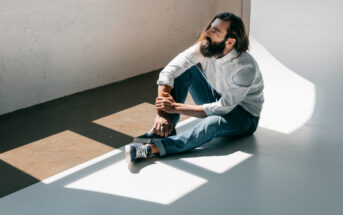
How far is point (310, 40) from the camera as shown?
6113mm

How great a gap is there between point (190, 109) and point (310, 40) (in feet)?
11.9

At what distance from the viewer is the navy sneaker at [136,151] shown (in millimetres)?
2980

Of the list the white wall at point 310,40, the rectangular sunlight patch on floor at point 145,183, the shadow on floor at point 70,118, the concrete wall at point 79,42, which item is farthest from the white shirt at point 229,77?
the concrete wall at point 79,42

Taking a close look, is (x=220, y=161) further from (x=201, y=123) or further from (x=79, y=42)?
(x=79, y=42)

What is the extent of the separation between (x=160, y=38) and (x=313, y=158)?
101 inches

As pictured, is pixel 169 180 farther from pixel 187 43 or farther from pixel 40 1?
pixel 187 43

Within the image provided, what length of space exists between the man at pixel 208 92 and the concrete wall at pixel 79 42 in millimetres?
1418

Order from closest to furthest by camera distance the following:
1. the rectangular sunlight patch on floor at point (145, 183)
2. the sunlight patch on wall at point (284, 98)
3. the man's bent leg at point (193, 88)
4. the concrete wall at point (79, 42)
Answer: the rectangular sunlight patch on floor at point (145, 183), the man's bent leg at point (193, 88), the sunlight patch on wall at point (284, 98), the concrete wall at point (79, 42)

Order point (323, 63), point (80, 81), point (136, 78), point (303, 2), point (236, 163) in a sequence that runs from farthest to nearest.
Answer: point (303, 2) < point (323, 63) < point (136, 78) < point (80, 81) < point (236, 163)

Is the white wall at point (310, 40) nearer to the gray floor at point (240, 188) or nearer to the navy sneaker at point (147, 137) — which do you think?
the gray floor at point (240, 188)

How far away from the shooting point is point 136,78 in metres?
4.85

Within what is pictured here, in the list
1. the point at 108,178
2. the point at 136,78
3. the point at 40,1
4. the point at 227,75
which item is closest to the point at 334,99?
the point at 227,75

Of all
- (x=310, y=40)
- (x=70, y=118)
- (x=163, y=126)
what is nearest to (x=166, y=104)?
(x=163, y=126)

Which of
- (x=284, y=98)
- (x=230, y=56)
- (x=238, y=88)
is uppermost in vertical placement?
(x=230, y=56)
